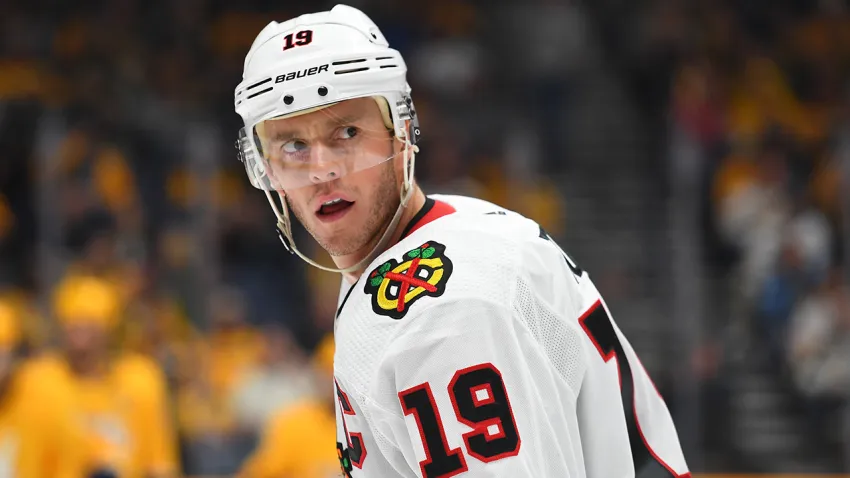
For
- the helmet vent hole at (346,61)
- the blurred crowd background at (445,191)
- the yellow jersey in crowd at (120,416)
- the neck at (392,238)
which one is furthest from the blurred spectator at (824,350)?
the helmet vent hole at (346,61)

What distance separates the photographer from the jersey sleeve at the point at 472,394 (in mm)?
1600

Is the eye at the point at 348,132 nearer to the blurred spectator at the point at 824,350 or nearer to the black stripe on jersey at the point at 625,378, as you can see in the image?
the black stripe on jersey at the point at 625,378

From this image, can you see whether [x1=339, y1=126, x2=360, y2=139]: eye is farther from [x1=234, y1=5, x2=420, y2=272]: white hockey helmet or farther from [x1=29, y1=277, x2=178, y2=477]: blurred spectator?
[x1=29, y1=277, x2=178, y2=477]: blurred spectator

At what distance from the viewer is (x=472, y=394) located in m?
1.60

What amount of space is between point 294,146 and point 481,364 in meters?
0.52

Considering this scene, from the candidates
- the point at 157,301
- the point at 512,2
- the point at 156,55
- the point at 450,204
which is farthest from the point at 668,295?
the point at 450,204

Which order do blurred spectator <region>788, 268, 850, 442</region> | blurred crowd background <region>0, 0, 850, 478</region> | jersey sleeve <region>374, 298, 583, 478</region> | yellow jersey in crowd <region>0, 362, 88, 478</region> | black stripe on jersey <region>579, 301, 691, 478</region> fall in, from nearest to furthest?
jersey sleeve <region>374, 298, 583, 478</region> → black stripe on jersey <region>579, 301, 691, 478</region> → yellow jersey in crowd <region>0, 362, 88, 478</region> → blurred crowd background <region>0, 0, 850, 478</region> → blurred spectator <region>788, 268, 850, 442</region>

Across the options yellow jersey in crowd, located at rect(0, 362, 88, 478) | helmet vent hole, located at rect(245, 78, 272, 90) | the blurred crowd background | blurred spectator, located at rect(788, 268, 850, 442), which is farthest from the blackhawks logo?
blurred spectator, located at rect(788, 268, 850, 442)

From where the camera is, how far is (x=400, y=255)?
5.82 feet

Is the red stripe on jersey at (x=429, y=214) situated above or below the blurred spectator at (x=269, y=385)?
above

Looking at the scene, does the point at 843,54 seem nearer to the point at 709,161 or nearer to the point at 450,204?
the point at 709,161

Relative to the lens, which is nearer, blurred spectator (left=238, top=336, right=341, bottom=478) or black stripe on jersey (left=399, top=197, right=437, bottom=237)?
black stripe on jersey (left=399, top=197, right=437, bottom=237)

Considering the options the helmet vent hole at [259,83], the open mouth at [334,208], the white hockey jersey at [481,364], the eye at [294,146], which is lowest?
the white hockey jersey at [481,364]

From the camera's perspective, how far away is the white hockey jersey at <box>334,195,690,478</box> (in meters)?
1.60
